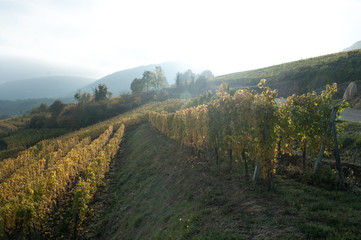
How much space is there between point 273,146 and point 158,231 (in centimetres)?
658

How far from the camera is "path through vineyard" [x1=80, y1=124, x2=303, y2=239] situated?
6594 millimetres

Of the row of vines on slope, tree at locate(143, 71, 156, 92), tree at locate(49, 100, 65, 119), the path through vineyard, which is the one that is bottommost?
the path through vineyard

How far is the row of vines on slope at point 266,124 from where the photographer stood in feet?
28.1

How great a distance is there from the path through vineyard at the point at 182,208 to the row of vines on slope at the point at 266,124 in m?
1.76

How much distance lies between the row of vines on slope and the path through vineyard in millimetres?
1764

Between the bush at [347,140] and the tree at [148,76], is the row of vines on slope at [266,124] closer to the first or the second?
the bush at [347,140]

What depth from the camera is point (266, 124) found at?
864 centimetres

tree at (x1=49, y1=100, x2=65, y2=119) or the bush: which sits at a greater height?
tree at (x1=49, y1=100, x2=65, y2=119)

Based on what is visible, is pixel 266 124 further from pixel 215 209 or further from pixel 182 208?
pixel 182 208

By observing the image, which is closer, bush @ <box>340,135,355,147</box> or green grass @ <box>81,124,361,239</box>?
green grass @ <box>81,124,361,239</box>

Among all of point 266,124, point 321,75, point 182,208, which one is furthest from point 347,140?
point 321,75

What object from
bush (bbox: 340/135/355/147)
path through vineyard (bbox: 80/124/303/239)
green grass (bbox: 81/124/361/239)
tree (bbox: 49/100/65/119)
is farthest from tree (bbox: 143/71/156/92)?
bush (bbox: 340/135/355/147)

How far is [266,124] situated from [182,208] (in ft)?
19.5

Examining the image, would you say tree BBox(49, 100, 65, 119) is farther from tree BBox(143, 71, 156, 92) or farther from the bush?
the bush
